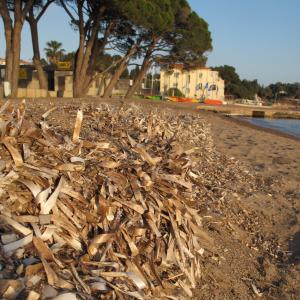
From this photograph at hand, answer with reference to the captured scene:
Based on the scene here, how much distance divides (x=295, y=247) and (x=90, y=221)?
232cm

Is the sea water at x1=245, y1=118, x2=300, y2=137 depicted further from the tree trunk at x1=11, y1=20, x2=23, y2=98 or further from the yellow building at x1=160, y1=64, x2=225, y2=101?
the yellow building at x1=160, y1=64, x2=225, y2=101

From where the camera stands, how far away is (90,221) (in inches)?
122

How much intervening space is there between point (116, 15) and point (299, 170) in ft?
63.5

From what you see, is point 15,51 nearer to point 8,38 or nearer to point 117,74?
point 8,38

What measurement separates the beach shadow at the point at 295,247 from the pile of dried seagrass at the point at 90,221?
0.85 metres

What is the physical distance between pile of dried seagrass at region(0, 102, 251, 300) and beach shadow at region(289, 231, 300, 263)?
85 centimetres

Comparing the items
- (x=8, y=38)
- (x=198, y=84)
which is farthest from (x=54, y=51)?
(x=8, y=38)

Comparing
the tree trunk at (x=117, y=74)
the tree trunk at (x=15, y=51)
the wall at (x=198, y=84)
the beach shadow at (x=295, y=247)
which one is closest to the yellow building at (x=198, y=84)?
the wall at (x=198, y=84)

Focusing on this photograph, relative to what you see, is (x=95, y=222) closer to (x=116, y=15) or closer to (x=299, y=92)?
(x=116, y=15)

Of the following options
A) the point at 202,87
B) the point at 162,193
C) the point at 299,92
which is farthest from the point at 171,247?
the point at 299,92

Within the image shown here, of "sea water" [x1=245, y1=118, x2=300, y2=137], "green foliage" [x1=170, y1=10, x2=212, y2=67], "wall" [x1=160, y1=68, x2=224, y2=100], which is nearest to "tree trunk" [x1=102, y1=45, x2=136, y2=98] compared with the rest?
A: "green foliage" [x1=170, y1=10, x2=212, y2=67]

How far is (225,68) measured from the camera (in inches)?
4124

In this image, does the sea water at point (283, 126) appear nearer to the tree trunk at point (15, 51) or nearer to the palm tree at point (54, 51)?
the tree trunk at point (15, 51)

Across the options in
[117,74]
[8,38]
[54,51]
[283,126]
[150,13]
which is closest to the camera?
[8,38]
